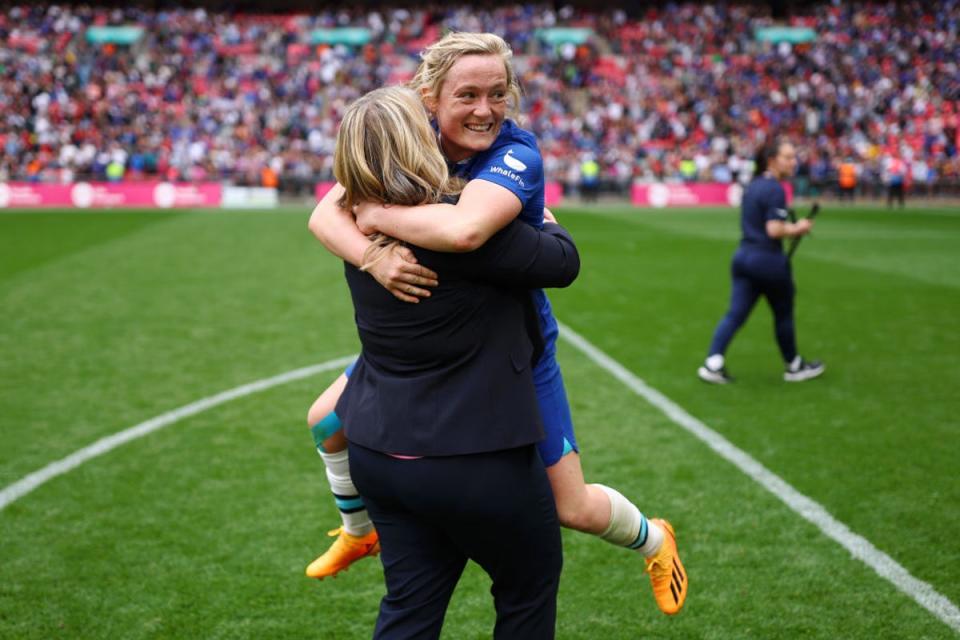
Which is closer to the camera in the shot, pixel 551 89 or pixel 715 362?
pixel 715 362

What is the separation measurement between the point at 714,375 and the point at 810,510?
2.90m

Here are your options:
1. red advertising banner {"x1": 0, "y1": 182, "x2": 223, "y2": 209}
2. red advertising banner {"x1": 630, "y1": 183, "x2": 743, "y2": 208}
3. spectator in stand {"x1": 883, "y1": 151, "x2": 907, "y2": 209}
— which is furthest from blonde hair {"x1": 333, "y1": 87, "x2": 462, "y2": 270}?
spectator in stand {"x1": 883, "y1": 151, "x2": 907, "y2": 209}

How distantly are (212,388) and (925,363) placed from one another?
6.14 meters

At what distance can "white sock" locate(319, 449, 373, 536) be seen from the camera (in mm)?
3170

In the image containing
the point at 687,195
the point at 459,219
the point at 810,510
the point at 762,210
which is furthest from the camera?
the point at 687,195

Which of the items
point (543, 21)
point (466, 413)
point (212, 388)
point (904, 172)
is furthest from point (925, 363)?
point (543, 21)

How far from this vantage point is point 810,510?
493cm

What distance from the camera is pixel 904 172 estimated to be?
3136 centimetres

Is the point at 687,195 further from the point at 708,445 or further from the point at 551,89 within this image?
the point at 708,445

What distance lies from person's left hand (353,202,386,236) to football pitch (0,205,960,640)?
6.49 feet

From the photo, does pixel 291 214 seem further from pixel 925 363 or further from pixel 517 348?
pixel 517 348

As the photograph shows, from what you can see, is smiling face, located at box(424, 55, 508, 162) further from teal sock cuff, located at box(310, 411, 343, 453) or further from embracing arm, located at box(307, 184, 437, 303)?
teal sock cuff, located at box(310, 411, 343, 453)

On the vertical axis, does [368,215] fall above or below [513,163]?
below

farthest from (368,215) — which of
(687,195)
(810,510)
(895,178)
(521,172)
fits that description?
(895,178)
